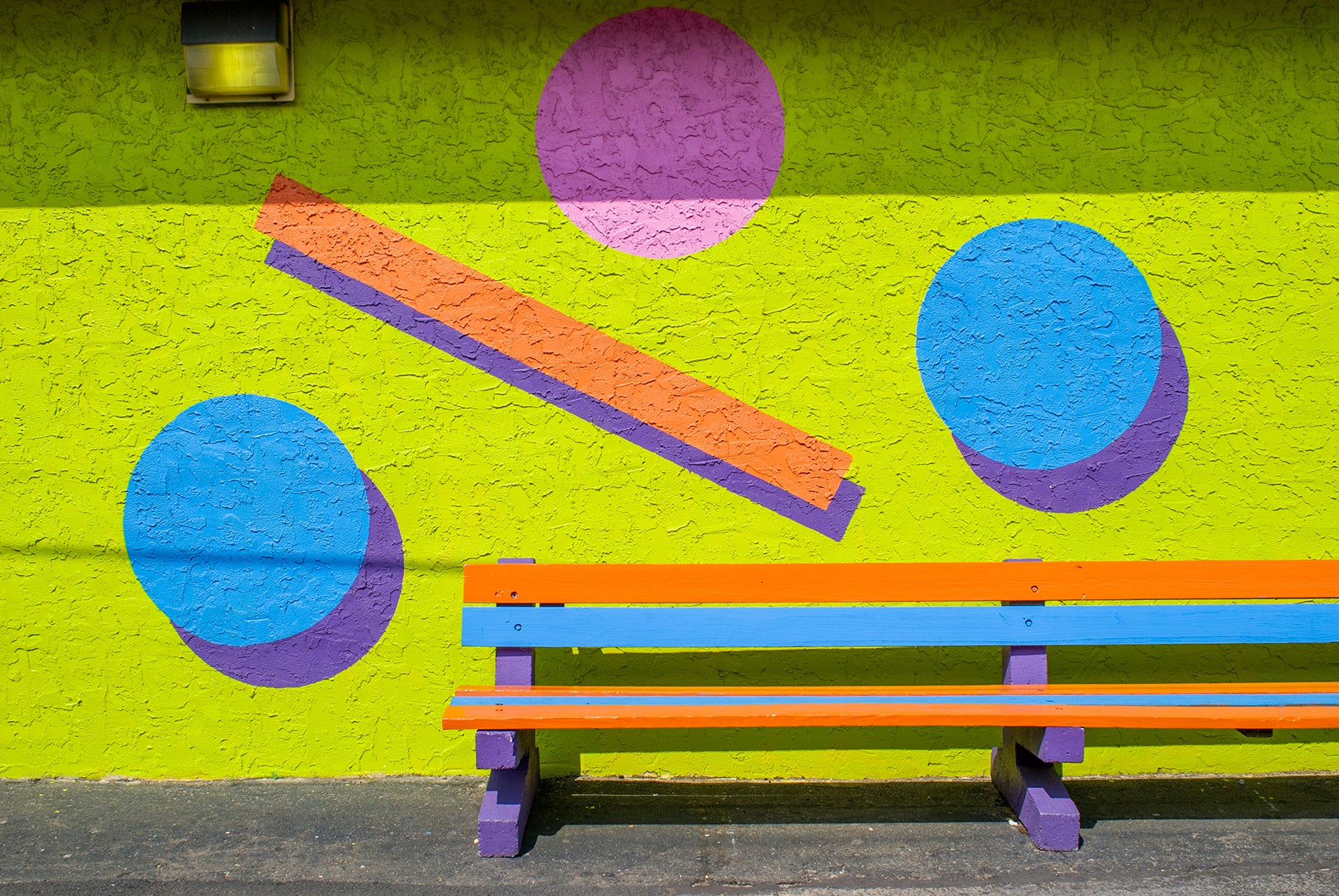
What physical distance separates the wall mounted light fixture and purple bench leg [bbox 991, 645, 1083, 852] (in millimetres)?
3067

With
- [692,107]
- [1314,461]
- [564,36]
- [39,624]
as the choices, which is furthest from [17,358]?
[1314,461]

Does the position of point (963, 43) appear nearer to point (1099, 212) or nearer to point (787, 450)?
point (1099, 212)

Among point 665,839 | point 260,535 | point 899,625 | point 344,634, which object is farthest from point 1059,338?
point 260,535

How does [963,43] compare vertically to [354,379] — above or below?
above

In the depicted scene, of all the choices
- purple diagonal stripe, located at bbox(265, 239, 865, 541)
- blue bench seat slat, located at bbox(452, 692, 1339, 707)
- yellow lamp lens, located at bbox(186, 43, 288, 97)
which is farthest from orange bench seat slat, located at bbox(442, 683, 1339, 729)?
yellow lamp lens, located at bbox(186, 43, 288, 97)

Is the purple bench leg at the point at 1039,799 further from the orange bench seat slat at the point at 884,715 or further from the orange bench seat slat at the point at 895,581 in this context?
the orange bench seat slat at the point at 895,581

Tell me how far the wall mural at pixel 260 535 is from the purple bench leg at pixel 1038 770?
208cm

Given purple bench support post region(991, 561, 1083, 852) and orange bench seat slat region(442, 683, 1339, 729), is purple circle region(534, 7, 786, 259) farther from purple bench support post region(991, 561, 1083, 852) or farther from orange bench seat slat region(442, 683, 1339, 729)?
purple bench support post region(991, 561, 1083, 852)

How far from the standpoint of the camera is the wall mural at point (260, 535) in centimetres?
311

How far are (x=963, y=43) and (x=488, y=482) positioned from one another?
222cm

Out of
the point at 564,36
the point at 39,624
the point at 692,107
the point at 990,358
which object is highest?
the point at 564,36

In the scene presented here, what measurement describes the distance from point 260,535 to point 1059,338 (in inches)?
112

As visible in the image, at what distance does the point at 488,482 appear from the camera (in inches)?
123

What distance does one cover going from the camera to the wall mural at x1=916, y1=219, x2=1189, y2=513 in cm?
310
